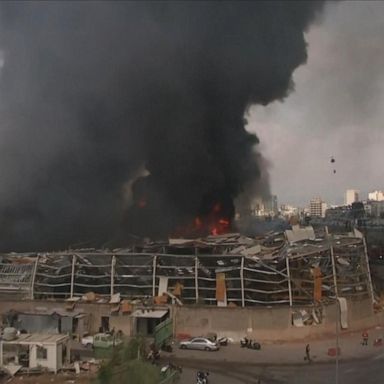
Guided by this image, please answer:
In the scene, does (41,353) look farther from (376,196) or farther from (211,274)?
(376,196)

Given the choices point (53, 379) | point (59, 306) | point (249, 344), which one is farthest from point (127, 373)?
point (59, 306)

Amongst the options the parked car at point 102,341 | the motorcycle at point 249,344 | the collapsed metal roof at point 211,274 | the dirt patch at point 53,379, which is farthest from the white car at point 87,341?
the motorcycle at point 249,344

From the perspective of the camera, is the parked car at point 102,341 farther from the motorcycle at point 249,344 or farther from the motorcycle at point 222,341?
the motorcycle at point 249,344

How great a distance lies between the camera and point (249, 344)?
16.4 meters

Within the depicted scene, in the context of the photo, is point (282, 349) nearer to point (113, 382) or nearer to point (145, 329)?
point (145, 329)

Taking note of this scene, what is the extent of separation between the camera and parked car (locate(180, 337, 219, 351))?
15.9m

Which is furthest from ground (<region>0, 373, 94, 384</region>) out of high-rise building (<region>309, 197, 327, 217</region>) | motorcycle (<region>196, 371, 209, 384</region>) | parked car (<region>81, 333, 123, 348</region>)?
high-rise building (<region>309, 197, 327, 217</region>)

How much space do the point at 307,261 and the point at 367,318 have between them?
245cm

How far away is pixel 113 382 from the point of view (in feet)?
29.6

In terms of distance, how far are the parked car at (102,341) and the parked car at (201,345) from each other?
1.74m

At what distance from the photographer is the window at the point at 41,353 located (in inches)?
529

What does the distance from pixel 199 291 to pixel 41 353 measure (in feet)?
21.3

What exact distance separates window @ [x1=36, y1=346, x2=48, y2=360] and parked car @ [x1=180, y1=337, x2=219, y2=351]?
12.8 ft

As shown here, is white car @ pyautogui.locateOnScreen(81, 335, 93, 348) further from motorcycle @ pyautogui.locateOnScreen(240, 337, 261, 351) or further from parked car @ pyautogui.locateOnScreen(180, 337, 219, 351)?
motorcycle @ pyautogui.locateOnScreen(240, 337, 261, 351)
